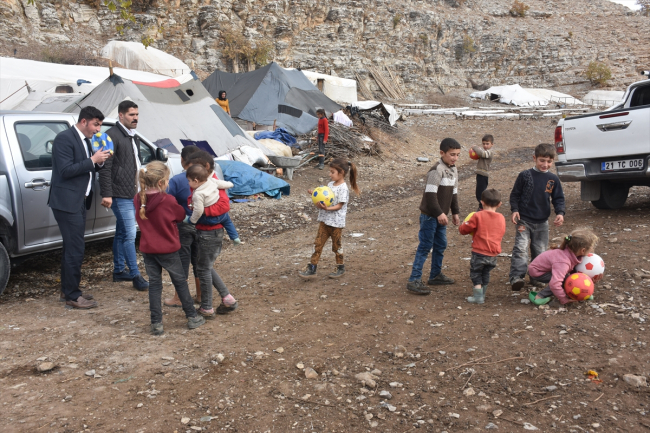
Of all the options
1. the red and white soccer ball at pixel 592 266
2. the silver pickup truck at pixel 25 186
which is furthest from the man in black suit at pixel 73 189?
the red and white soccer ball at pixel 592 266

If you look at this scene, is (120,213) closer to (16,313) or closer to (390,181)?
(16,313)

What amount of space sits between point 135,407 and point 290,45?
1622 inches

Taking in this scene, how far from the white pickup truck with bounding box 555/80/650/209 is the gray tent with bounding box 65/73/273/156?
758cm

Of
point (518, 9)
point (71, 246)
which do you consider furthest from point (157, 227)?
point (518, 9)

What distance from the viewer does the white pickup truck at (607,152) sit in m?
6.34

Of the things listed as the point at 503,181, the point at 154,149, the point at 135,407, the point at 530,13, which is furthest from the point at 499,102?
the point at 135,407

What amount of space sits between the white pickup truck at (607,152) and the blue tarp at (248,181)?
5548 millimetres

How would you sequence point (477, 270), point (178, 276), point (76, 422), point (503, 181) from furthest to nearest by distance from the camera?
point (503, 181), point (477, 270), point (178, 276), point (76, 422)

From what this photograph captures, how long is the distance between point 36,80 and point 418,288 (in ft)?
46.8

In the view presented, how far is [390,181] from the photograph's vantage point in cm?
1323

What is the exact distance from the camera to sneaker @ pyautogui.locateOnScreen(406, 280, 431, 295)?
15.4 feet

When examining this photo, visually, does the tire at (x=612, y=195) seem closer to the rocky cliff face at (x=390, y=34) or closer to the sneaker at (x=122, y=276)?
the sneaker at (x=122, y=276)

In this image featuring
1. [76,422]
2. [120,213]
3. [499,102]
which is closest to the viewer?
[76,422]

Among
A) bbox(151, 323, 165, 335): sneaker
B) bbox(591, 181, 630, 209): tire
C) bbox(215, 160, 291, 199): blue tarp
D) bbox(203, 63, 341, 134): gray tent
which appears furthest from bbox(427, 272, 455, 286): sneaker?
bbox(203, 63, 341, 134): gray tent
